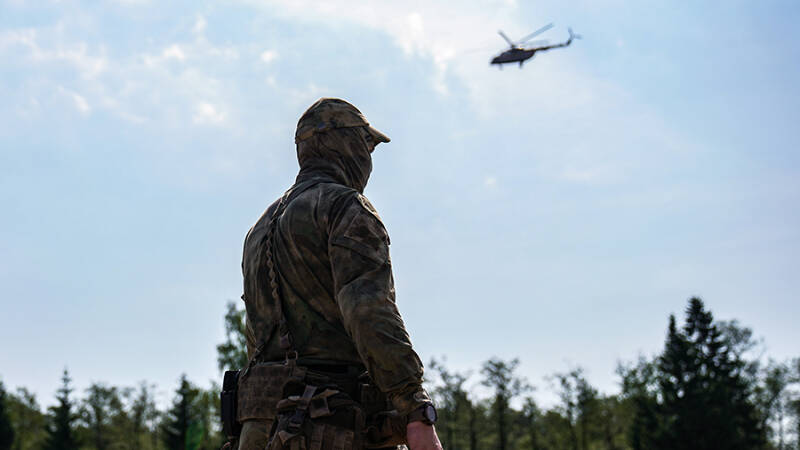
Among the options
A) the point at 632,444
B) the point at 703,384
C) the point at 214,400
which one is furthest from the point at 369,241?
the point at 632,444

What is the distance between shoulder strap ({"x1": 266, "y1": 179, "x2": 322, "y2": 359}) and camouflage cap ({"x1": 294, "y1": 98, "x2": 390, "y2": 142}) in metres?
0.39

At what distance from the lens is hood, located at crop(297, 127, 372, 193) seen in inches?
194

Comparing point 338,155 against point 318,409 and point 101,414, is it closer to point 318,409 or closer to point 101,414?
point 318,409

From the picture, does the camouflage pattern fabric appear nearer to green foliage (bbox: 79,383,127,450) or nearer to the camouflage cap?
the camouflage cap

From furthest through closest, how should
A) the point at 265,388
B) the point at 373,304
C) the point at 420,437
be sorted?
the point at 265,388, the point at 373,304, the point at 420,437

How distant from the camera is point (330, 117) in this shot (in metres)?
4.93

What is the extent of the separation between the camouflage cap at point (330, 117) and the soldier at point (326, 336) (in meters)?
0.31

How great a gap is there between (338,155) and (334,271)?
1.06m

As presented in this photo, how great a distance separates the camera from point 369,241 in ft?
13.7

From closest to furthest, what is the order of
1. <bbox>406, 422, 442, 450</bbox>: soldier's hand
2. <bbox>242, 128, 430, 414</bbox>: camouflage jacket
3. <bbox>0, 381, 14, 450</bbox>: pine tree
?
1. <bbox>406, 422, 442, 450</bbox>: soldier's hand
2. <bbox>242, 128, 430, 414</bbox>: camouflage jacket
3. <bbox>0, 381, 14, 450</bbox>: pine tree

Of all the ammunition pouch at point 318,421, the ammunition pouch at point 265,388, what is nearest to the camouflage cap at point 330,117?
the ammunition pouch at point 265,388

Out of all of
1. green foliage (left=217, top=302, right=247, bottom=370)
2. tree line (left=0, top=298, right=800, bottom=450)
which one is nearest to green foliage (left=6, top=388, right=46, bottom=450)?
tree line (left=0, top=298, right=800, bottom=450)

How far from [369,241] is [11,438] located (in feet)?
207

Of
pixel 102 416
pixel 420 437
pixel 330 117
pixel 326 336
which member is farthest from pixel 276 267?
pixel 102 416
